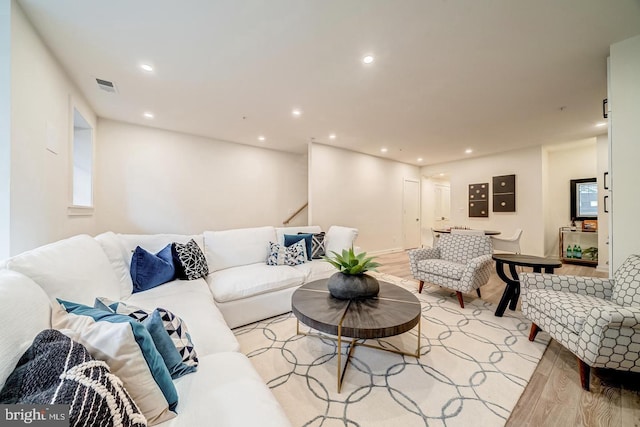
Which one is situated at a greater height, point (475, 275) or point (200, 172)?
point (200, 172)

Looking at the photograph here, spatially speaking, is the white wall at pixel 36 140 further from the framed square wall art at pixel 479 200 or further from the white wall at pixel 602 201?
the white wall at pixel 602 201

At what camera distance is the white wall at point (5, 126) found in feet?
4.82

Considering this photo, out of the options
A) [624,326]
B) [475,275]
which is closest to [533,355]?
[624,326]

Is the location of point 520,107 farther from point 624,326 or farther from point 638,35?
point 624,326

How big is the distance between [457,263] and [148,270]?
348 cm

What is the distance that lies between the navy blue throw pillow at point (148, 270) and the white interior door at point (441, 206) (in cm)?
752

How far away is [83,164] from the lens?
10.5ft

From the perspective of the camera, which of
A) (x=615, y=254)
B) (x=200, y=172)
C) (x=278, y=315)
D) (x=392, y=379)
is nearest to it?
(x=392, y=379)

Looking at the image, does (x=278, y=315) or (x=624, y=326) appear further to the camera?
(x=278, y=315)

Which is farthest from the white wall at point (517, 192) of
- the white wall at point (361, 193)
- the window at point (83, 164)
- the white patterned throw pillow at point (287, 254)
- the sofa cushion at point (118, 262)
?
the window at point (83, 164)

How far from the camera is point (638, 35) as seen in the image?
1873 millimetres

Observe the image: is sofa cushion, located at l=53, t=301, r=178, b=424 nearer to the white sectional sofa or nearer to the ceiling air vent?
the white sectional sofa

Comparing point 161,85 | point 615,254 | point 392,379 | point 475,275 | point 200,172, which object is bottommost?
point 392,379

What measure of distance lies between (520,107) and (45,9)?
Answer: 4783 mm
